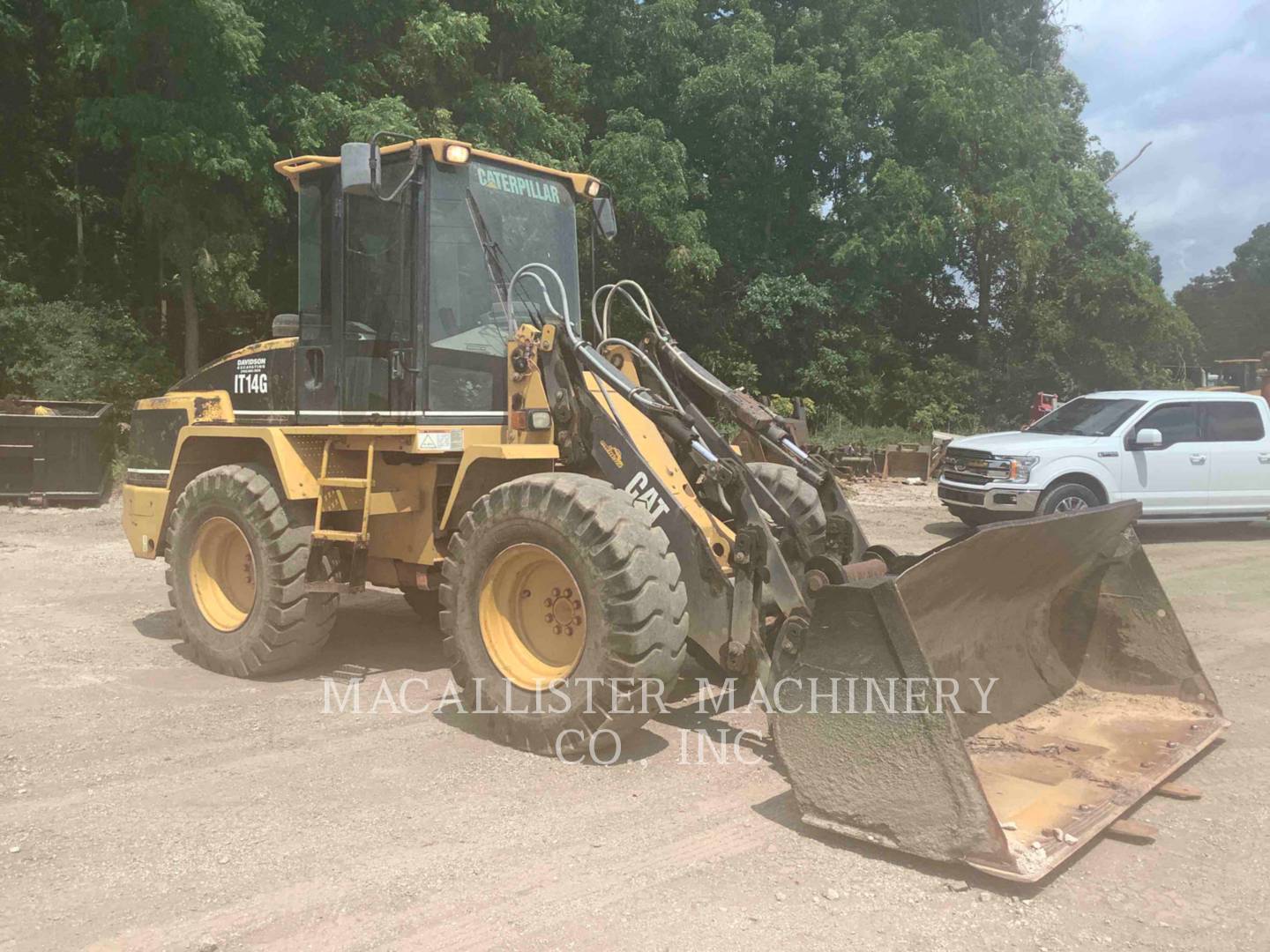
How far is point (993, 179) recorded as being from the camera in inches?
916

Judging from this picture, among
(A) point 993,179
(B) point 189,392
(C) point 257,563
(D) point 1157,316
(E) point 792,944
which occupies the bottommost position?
(E) point 792,944

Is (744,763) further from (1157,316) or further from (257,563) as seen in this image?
(1157,316)

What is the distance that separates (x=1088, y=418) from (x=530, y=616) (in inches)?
374

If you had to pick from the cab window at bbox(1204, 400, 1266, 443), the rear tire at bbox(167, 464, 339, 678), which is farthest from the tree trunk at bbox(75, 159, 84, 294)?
the cab window at bbox(1204, 400, 1266, 443)

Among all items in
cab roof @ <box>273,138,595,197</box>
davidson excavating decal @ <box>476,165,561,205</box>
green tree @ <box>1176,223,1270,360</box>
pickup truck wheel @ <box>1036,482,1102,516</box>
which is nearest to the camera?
cab roof @ <box>273,138,595,197</box>

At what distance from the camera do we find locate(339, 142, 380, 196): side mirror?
533 cm

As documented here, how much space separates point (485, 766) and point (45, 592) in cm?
608

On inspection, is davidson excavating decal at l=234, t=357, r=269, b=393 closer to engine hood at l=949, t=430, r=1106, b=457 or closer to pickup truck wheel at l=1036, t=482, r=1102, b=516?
engine hood at l=949, t=430, r=1106, b=457

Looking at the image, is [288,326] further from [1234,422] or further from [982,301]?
[982,301]

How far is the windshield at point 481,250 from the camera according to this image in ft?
19.2

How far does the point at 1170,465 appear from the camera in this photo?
1227cm

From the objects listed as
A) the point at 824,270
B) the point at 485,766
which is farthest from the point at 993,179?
the point at 485,766

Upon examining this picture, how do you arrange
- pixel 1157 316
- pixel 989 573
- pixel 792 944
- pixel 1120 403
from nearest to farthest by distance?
pixel 792 944
pixel 989 573
pixel 1120 403
pixel 1157 316

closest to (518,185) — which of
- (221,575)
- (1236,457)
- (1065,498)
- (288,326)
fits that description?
(288,326)
